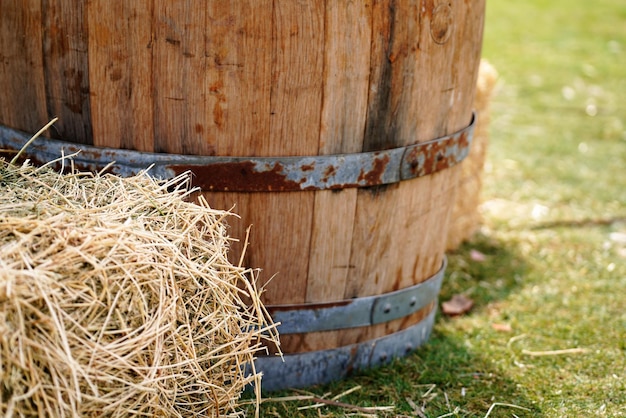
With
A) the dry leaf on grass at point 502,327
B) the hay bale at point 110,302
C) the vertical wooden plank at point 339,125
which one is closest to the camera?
the hay bale at point 110,302

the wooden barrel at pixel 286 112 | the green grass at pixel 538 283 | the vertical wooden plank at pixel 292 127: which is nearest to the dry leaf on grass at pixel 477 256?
the green grass at pixel 538 283

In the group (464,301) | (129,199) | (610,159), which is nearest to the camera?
(129,199)

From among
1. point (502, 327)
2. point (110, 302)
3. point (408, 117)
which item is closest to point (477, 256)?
point (502, 327)

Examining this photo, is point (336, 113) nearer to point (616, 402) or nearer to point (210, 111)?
point (210, 111)

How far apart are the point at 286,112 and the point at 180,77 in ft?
1.18

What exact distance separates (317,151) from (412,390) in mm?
1019

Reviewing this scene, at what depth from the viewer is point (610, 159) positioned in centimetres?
612

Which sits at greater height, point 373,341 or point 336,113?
point 336,113

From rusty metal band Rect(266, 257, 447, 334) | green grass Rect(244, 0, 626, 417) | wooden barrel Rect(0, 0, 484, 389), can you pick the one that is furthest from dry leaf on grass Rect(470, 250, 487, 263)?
wooden barrel Rect(0, 0, 484, 389)

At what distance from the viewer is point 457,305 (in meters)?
3.77

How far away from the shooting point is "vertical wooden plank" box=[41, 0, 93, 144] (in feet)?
7.99

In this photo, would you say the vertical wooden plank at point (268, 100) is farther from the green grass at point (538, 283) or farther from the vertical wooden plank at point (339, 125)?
the green grass at point (538, 283)

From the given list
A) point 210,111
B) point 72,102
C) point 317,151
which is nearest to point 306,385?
point 317,151

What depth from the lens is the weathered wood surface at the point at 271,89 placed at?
2410mm
